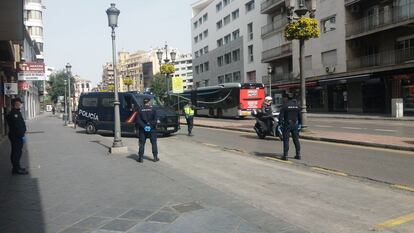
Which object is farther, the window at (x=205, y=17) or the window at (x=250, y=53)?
the window at (x=205, y=17)

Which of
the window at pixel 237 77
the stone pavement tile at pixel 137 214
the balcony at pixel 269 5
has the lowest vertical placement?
the stone pavement tile at pixel 137 214

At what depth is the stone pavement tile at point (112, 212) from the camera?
6051 mm

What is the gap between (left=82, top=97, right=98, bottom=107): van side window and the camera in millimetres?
22889

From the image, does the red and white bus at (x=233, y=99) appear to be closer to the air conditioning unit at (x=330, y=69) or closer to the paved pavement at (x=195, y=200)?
the air conditioning unit at (x=330, y=69)

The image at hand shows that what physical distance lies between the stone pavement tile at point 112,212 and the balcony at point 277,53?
42189 millimetres

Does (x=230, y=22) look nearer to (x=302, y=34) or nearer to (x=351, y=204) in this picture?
(x=302, y=34)

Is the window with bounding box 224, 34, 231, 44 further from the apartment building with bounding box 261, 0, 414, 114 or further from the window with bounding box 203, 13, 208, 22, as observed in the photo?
the apartment building with bounding box 261, 0, 414, 114

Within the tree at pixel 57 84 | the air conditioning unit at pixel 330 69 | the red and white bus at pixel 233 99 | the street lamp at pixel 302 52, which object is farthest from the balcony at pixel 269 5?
the tree at pixel 57 84

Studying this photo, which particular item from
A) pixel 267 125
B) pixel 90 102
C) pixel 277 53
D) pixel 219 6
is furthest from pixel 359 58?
pixel 219 6

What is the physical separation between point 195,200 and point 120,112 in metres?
15.0

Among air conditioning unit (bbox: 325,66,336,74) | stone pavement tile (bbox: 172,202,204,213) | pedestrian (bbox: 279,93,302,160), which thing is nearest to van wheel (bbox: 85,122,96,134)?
pedestrian (bbox: 279,93,302,160)

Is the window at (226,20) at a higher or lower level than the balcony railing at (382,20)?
higher

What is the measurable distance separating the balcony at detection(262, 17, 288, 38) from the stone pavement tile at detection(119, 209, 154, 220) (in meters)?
43.3

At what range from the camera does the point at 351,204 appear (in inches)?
257
